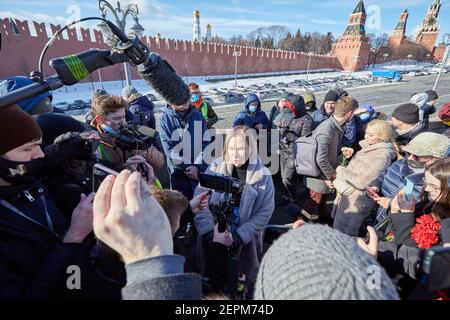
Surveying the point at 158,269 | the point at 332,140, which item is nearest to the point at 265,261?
the point at 158,269

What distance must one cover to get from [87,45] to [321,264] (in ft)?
89.0

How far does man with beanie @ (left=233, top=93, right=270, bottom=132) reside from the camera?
13.4 feet

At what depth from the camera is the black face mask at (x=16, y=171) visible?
3.59ft

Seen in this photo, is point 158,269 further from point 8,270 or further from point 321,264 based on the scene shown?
point 8,270

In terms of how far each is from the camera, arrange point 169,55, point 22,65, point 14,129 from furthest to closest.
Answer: point 169,55, point 22,65, point 14,129

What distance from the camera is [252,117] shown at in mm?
4117

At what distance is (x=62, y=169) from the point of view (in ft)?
5.12

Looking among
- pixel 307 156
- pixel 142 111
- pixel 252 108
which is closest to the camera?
pixel 307 156

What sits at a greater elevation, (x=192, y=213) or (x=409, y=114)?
(x=409, y=114)

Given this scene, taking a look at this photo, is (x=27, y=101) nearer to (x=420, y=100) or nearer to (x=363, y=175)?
(x=363, y=175)

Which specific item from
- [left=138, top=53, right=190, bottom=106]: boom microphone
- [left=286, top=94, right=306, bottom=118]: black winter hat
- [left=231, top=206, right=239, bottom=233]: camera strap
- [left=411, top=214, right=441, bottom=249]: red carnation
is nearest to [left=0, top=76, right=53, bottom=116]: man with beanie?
[left=138, top=53, right=190, bottom=106]: boom microphone

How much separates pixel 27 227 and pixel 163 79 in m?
0.92

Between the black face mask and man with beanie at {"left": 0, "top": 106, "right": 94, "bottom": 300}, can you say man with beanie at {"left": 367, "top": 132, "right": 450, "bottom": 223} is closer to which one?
man with beanie at {"left": 0, "top": 106, "right": 94, "bottom": 300}

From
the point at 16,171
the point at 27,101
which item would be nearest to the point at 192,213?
the point at 16,171
